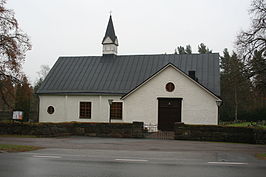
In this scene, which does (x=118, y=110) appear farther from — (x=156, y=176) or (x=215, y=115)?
(x=156, y=176)

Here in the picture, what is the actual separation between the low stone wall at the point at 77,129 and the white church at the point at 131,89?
2.61 metres

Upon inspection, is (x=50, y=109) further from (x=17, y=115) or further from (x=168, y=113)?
(x=168, y=113)

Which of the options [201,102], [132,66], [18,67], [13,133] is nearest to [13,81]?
[18,67]

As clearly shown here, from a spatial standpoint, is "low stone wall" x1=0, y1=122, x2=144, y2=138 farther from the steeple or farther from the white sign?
the steeple

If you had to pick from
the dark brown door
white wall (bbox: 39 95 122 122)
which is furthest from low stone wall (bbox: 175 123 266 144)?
white wall (bbox: 39 95 122 122)

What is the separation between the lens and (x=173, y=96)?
25.8 m

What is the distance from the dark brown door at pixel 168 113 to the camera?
25.8 metres

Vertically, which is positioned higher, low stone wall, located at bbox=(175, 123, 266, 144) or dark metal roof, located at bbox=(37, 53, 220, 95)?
dark metal roof, located at bbox=(37, 53, 220, 95)

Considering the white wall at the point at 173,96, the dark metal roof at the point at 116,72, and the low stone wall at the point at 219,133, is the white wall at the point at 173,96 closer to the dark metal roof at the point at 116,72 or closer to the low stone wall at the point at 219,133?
the dark metal roof at the point at 116,72

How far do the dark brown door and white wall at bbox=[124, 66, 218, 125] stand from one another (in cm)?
33

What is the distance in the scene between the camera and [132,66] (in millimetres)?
31297

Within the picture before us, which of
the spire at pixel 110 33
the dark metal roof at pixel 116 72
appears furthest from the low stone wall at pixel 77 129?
the spire at pixel 110 33

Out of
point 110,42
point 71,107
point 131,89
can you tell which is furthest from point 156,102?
point 110,42

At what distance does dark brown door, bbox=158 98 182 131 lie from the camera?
25797mm
